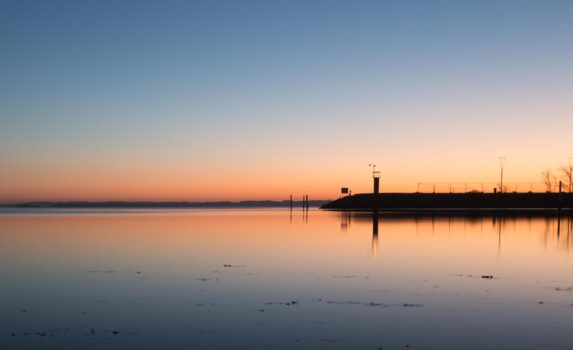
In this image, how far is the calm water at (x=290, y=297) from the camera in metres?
14.2

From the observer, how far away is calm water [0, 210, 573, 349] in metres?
14.2

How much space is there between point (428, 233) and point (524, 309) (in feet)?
99.9

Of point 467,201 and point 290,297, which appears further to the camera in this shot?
point 467,201

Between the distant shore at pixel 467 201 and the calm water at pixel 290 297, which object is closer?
the calm water at pixel 290 297

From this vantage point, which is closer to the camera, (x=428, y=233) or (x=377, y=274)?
(x=377, y=274)

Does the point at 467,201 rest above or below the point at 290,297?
above

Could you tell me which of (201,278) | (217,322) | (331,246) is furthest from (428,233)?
(217,322)

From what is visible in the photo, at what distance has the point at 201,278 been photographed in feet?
79.5

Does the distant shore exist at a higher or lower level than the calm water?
higher

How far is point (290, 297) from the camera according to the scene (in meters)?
19.9

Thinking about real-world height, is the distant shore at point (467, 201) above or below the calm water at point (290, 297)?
above

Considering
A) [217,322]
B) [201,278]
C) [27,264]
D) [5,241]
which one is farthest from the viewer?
[5,241]

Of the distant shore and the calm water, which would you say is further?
the distant shore

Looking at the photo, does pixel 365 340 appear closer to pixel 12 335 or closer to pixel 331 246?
pixel 12 335
